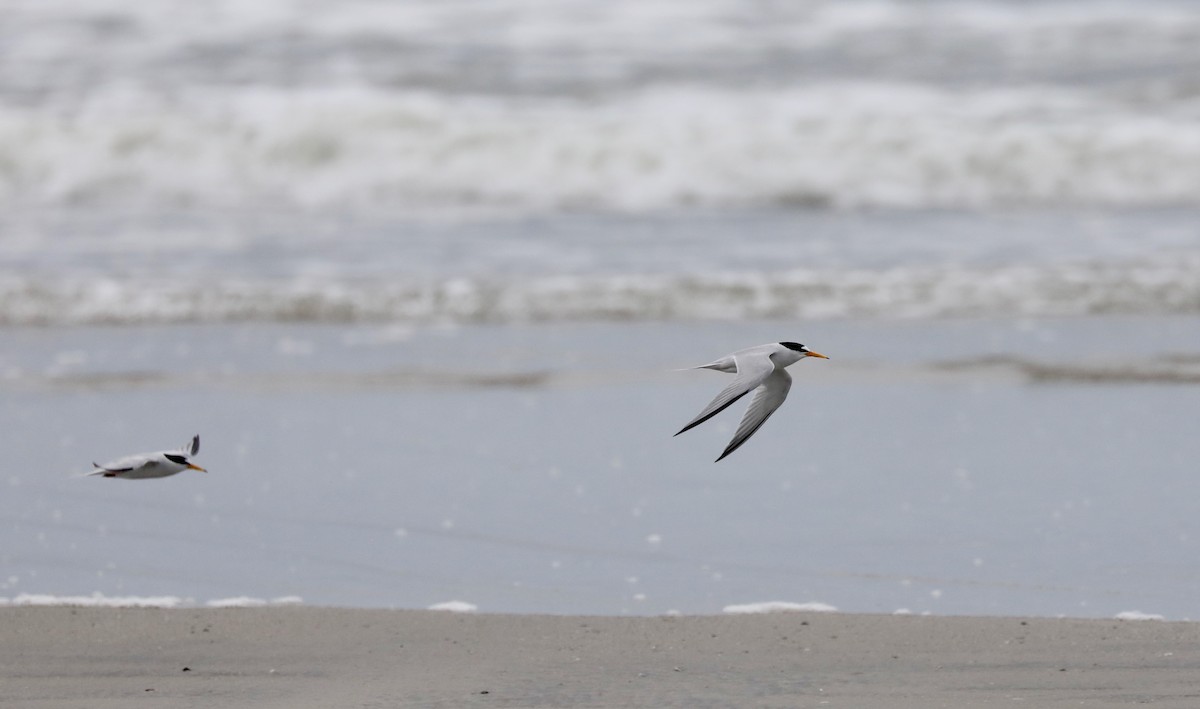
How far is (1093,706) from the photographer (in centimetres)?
312

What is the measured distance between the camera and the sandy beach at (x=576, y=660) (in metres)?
3.21

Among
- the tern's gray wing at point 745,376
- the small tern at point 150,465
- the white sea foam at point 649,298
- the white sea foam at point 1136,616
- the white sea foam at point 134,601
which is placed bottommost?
the white sea foam at point 649,298

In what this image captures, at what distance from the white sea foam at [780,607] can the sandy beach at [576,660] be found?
1.4 inches

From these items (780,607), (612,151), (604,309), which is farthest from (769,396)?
(612,151)

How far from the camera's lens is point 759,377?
3.20m

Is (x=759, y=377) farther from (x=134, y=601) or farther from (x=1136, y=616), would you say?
(x=134, y=601)

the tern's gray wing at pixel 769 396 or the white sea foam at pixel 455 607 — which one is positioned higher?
the tern's gray wing at pixel 769 396

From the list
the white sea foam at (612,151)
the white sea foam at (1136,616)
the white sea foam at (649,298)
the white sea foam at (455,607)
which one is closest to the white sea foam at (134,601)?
the white sea foam at (455,607)

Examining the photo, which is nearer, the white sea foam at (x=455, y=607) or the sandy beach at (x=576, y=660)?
the sandy beach at (x=576, y=660)

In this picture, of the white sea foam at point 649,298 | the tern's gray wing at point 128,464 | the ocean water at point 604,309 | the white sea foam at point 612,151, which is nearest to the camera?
the tern's gray wing at point 128,464

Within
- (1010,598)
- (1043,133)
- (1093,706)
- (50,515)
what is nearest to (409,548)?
(50,515)

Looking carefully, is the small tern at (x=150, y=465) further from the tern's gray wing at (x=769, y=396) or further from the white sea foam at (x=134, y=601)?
the tern's gray wing at (x=769, y=396)

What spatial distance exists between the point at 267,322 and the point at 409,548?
328cm

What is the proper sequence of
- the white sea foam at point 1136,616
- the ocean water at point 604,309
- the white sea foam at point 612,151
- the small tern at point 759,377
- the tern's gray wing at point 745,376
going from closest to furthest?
the tern's gray wing at point 745,376, the small tern at point 759,377, the white sea foam at point 1136,616, the ocean water at point 604,309, the white sea foam at point 612,151
